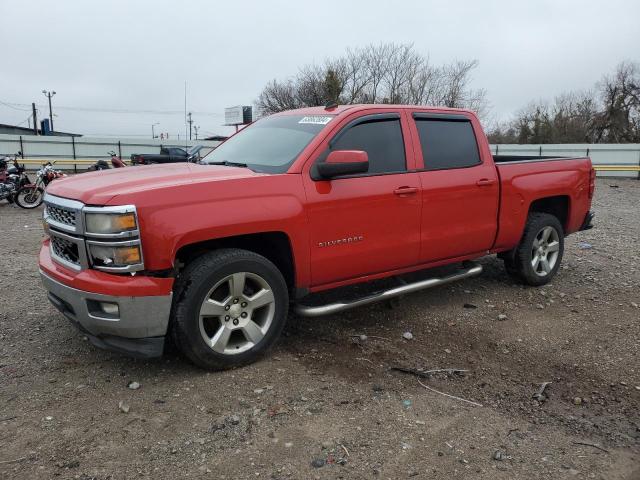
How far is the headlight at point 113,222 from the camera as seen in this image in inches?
121

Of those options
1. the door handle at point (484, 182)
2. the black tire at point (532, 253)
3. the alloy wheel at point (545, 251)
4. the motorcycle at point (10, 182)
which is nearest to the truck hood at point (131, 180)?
the door handle at point (484, 182)

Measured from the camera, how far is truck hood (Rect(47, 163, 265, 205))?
321cm

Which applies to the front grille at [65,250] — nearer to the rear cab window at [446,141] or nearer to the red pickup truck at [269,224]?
the red pickup truck at [269,224]

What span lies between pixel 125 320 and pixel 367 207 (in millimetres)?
1927

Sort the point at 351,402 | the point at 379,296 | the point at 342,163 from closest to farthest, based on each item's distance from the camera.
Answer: the point at 351,402 < the point at 342,163 < the point at 379,296

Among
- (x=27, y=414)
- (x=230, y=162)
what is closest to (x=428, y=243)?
(x=230, y=162)

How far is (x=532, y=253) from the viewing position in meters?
5.65

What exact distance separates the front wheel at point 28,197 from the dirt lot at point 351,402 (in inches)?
311

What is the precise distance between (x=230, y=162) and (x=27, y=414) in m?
2.31

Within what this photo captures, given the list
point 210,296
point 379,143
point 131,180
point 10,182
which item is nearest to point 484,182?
point 379,143

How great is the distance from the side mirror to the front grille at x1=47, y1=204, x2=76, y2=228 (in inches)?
66.0

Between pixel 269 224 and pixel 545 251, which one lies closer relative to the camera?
pixel 269 224

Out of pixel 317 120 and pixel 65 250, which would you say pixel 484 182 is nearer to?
pixel 317 120

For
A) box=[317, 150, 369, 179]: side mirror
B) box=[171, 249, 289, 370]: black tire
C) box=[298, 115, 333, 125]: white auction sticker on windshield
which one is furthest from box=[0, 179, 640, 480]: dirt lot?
box=[298, 115, 333, 125]: white auction sticker on windshield
